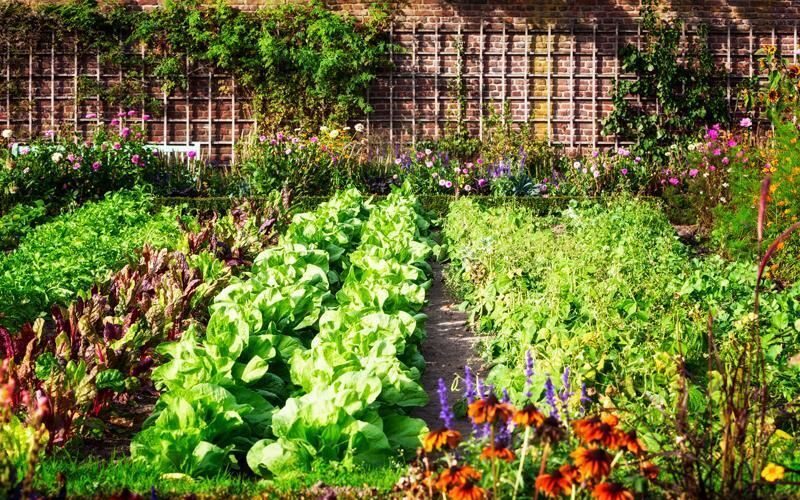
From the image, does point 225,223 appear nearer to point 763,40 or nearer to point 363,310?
point 363,310

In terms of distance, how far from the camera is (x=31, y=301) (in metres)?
5.40

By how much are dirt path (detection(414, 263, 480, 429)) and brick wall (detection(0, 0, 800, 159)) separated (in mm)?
6990

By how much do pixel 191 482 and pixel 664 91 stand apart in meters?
11.4

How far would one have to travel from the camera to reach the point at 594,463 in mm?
1988

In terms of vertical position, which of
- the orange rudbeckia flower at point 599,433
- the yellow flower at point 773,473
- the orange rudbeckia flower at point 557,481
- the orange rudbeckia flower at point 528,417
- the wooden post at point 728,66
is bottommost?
the yellow flower at point 773,473

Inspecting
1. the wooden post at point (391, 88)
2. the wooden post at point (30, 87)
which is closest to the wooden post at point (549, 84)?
the wooden post at point (391, 88)

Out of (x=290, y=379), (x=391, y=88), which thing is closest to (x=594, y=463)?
(x=290, y=379)

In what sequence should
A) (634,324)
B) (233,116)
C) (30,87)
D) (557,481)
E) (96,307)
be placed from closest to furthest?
(557,481)
(634,324)
(96,307)
(233,116)
(30,87)

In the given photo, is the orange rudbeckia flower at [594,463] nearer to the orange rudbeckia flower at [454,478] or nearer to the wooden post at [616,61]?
the orange rudbeckia flower at [454,478]

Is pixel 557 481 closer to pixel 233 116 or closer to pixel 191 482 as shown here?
pixel 191 482

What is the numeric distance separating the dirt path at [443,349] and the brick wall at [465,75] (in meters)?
6.99

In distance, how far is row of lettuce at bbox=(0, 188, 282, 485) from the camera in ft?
11.7

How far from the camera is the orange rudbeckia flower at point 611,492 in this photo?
2002 mm

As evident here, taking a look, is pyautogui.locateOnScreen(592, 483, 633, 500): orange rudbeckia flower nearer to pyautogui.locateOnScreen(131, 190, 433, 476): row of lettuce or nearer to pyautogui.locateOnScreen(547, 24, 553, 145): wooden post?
pyautogui.locateOnScreen(131, 190, 433, 476): row of lettuce
